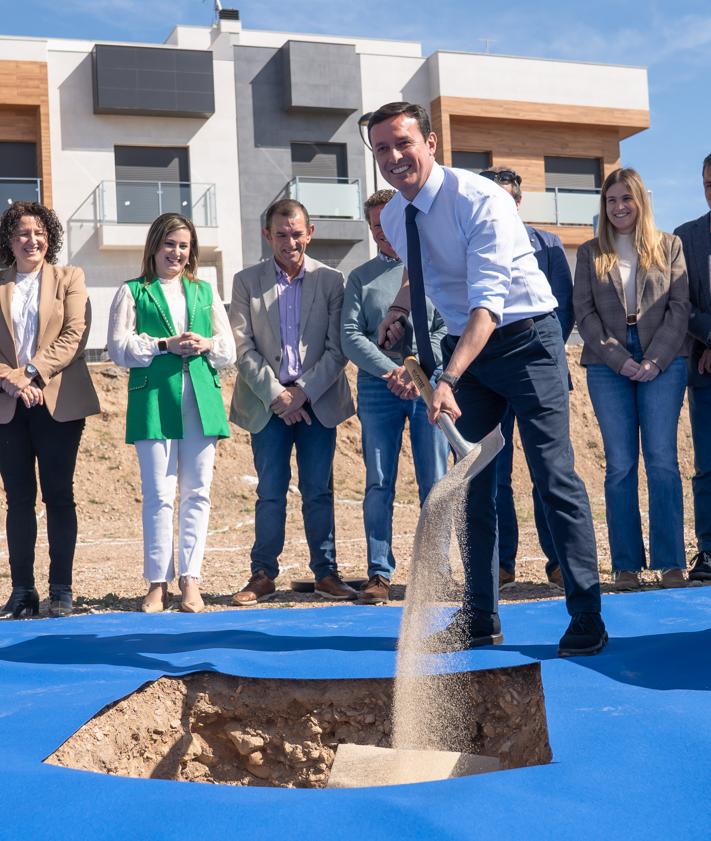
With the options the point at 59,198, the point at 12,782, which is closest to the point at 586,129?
the point at 59,198

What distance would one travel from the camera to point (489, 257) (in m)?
3.57

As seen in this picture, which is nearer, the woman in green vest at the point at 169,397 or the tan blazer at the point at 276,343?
the woman in green vest at the point at 169,397

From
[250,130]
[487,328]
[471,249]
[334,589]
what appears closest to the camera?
[487,328]

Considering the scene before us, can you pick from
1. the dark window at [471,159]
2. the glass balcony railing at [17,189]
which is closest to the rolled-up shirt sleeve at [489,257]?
the glass balcony railing at [17,189]

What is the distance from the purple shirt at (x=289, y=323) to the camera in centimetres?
571

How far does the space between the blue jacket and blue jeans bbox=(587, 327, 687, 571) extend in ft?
1.37

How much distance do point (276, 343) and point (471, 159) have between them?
2004cm

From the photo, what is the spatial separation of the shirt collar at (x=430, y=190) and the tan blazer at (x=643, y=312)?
6.63ft

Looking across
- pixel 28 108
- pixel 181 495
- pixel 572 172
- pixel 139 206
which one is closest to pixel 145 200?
pixel 139 206

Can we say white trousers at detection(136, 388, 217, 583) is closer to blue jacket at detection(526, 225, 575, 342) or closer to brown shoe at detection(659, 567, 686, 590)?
blue jacket at detection(526, 225, 575, 342)

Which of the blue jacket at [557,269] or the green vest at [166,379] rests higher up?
the blue jacket at [557,269]

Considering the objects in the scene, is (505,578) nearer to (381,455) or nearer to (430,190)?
(381,455)

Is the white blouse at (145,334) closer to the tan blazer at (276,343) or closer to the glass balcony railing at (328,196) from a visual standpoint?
the tan blazer at (276,343)

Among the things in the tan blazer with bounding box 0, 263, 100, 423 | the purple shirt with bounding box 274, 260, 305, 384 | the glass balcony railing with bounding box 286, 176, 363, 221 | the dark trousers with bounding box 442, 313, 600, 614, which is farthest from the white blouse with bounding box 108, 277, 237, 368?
the glass balcony railing with bounding box 286, 176, 363, 221
